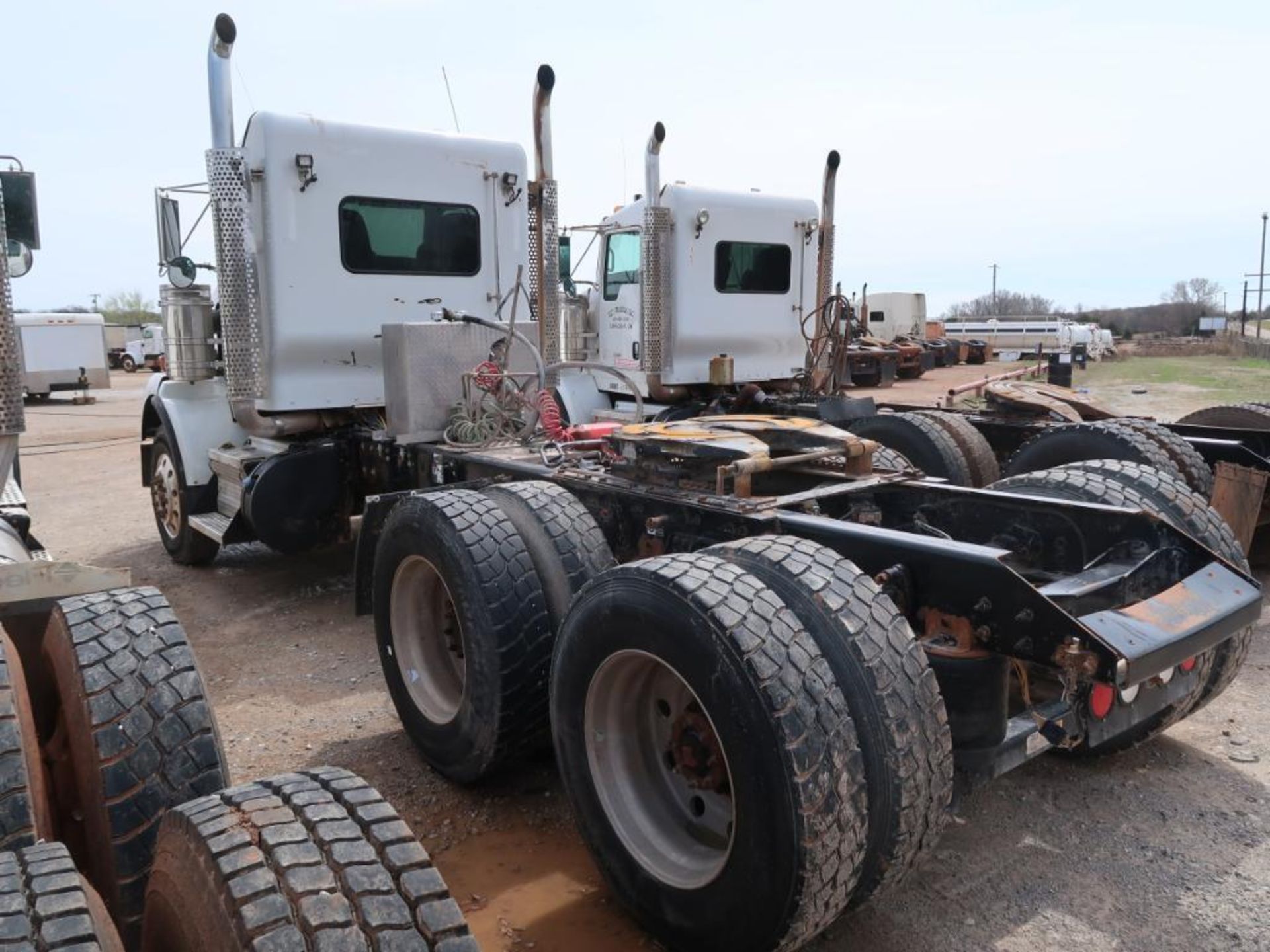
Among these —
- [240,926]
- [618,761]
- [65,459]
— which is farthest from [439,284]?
[65,459]

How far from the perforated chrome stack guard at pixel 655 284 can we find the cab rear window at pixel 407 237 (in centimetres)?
209

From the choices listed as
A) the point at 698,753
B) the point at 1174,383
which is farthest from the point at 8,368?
the point at 1174,383

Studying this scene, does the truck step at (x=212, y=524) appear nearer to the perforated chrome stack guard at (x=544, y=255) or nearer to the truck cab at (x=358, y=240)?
the truck cab at (x=358, y=240)

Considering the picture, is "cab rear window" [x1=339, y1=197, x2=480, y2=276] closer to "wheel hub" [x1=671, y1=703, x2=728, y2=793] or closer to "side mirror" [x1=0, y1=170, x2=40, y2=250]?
"side mirror" [x1=0, y1=170, x2=40, y2=250]

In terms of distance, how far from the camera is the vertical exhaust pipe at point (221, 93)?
20.5 feet

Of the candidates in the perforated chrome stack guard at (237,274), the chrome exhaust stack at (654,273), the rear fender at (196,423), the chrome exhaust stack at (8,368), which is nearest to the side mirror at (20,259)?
the chrome exhaust stack at (8,368)

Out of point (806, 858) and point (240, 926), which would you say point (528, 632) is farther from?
point (240, 926)

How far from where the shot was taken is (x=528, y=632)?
3.83m

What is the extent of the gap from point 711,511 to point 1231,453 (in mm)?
4414

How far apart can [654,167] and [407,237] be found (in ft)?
8.93

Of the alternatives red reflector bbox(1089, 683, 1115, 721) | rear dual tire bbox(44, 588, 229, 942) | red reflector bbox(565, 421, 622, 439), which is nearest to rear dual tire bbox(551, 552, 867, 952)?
red reflector bbox(1089, 683, 1115, 721)

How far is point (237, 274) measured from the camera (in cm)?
645

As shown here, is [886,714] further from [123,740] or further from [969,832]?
[123,740]

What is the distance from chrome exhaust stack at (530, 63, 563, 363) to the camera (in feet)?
23.7
